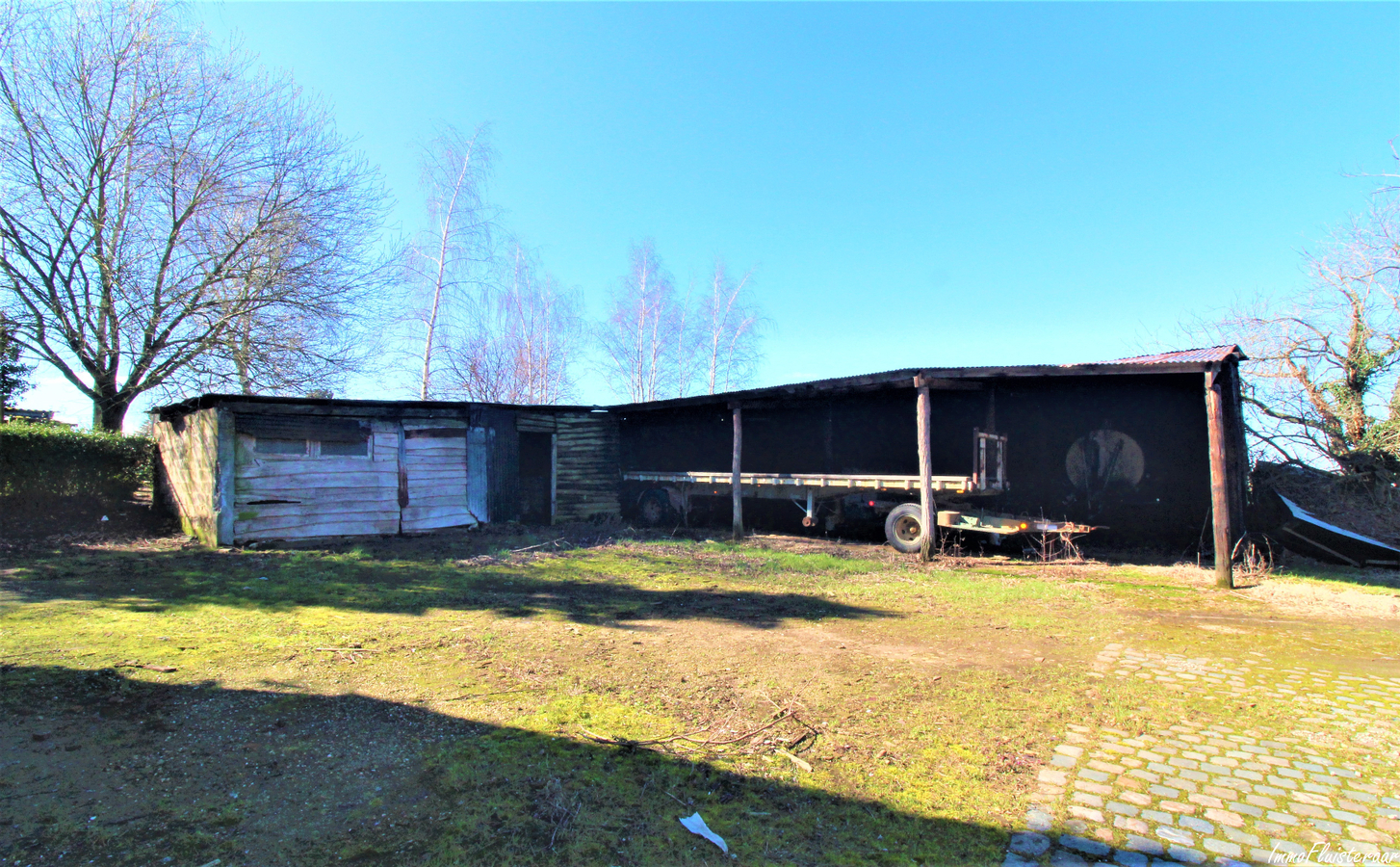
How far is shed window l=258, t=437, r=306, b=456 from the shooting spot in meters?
11.1

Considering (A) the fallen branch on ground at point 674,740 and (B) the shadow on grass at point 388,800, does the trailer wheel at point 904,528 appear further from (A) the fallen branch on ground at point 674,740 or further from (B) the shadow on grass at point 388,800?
(B) the shadow on grass at point 388,800

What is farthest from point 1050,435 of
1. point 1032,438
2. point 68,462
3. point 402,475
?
point 68,462

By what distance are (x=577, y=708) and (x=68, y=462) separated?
556 inches

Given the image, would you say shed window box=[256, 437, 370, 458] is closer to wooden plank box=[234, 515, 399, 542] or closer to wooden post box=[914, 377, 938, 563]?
wooden plank box=[234, 515, 399, 542]

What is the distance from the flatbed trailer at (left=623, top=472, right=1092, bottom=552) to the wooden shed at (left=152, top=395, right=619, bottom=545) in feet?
7.66

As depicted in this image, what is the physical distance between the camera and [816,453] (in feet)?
49.7

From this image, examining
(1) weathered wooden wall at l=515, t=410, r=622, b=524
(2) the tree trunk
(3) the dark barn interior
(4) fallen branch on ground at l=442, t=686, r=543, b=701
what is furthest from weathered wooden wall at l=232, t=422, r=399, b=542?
(4) fallen branch on ground at l=442, t=686, r=543, b=701

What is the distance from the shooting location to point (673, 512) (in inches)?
618

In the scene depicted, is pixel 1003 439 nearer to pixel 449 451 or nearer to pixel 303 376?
pixel 449 451

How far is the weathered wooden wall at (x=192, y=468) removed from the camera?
35.4ft

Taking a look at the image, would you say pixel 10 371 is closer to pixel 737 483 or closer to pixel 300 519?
pixel 300 519

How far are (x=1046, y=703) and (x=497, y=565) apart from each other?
Result: 7568mm

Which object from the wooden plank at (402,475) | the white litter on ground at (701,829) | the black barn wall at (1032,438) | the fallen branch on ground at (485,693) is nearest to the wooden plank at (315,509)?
the wooden plank at (402,475)

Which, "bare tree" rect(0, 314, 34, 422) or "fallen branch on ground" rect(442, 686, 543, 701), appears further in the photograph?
"bare tree" rect(0, 314, 34, 422)
